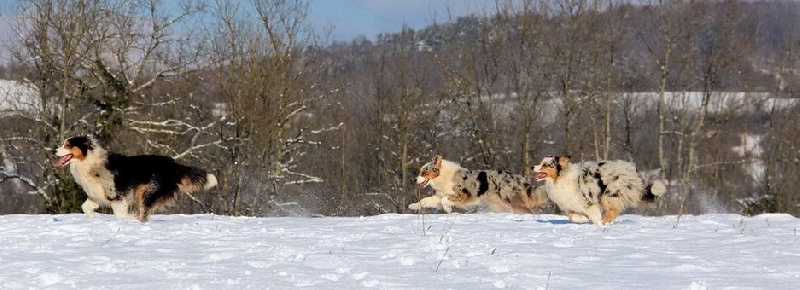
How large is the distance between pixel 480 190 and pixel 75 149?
7.17 metres

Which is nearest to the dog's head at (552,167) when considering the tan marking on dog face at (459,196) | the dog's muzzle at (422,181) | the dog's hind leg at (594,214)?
the dog's hind leg at (594,214)

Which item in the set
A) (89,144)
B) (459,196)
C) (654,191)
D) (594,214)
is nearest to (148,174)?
(89,144)

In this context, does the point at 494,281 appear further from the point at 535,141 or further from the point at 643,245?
the point at 535,141

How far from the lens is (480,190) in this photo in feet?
47.4

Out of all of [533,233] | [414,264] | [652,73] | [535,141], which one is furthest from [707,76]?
[414,264]

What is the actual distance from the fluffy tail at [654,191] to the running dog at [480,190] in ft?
10.9

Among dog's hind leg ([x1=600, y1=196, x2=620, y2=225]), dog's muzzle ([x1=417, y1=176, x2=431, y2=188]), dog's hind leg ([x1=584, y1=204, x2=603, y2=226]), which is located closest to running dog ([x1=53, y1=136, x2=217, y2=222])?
dog's muzzle ([x1=417, y1=176, x2=431, y2=188])

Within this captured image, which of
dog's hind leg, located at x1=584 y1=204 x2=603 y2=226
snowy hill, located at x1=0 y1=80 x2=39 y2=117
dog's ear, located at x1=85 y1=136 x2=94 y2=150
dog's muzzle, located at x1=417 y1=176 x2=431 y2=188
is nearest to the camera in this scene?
dog's hind leg, located at x1=584 y1=204 x2=603 y2=226

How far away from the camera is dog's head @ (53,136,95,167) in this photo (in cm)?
1155

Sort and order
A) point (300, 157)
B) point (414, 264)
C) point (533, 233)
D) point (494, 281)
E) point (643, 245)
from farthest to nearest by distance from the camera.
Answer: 1. point (300, 157)
2. point (533, 233)
3. point (643, 245)
4. point (414, 264)
5. point (494, 281)

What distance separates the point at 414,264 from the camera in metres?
6.39

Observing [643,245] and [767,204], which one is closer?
[643,245]

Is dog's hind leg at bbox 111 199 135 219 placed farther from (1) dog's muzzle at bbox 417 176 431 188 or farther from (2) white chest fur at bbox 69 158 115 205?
(1) dog's muzzle at bbox 417 176 431 188

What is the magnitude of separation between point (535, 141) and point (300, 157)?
934cm
